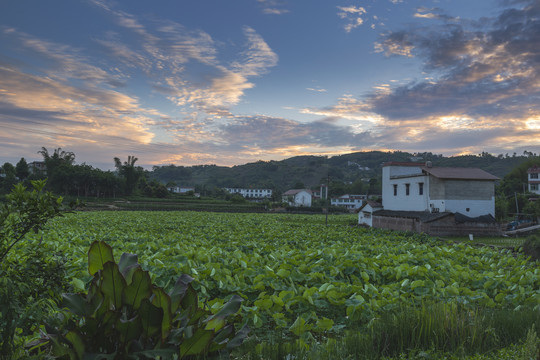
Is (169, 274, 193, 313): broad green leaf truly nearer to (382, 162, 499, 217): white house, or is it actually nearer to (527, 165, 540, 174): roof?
(382, 162, 499, 217): white house

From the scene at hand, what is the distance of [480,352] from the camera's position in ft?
11.0

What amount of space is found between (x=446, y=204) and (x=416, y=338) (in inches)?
986

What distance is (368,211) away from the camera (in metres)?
32.8

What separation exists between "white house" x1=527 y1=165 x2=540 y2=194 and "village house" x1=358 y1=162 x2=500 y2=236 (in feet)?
159

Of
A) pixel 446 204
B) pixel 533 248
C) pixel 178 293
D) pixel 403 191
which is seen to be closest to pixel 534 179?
pixel 403 191

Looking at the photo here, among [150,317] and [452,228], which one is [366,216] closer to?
[452,228]

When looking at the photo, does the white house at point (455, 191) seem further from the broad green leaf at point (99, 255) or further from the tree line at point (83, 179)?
the tree line at point (83, 179)

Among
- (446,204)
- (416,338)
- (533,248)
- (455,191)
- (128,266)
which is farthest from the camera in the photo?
(455,191)

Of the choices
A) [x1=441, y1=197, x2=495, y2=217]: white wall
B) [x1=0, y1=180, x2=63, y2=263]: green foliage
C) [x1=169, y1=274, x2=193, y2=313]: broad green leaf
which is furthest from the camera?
[x1=441, y1=197, x2=495, y2=217]: white wall

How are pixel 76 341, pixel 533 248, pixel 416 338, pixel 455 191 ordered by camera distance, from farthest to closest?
pixel 455 191
pixel 533 248
pixel 416 338
pixel 76 341

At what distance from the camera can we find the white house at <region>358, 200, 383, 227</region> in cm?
3198

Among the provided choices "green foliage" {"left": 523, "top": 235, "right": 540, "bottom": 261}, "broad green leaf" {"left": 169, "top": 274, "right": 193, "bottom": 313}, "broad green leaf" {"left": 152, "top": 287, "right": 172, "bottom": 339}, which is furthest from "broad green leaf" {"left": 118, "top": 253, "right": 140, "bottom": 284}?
"green foliage" {"left": 523, "top": 235, "right": 540, "bottom": 261}

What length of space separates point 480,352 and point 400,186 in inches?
1149

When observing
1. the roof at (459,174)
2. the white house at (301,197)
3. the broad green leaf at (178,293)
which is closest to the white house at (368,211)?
the roof at (459,174)
